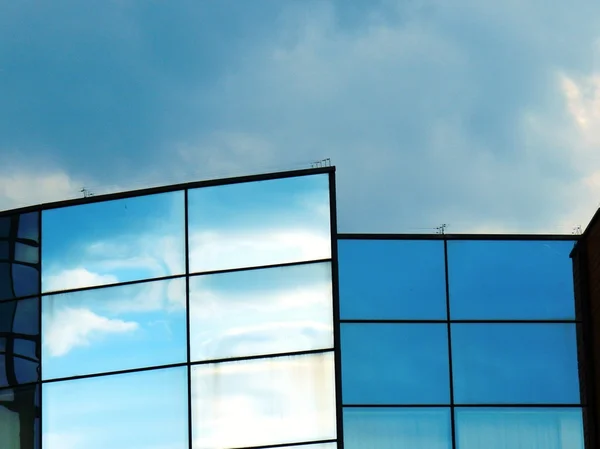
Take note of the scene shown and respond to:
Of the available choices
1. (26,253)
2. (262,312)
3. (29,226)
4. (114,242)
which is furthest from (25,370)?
(262,312)

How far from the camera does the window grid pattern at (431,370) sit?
1073 inches

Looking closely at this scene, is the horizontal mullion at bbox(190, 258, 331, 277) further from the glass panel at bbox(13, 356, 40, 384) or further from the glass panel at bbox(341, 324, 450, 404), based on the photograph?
the glass panel at bbox(13, 356, 40, 384)

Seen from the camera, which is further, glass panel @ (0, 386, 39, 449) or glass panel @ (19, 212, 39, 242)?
glass panel @ (19, 212, 39, 242)

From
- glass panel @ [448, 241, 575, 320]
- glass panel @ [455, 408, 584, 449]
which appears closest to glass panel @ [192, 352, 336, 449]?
glass panel @ [455, 408, 584, 449]

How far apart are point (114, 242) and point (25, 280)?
8.54 feet

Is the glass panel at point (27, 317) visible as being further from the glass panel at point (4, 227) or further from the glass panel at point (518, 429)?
the glass panel at point (518, 429)

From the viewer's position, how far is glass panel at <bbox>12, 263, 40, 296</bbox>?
2605 cm

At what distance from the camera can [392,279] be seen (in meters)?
28.3

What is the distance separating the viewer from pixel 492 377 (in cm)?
2761

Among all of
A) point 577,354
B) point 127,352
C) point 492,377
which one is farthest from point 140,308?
point 577,354

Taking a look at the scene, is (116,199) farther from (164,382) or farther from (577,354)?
(577,354)

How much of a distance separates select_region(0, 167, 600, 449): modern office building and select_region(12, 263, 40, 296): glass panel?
4cm

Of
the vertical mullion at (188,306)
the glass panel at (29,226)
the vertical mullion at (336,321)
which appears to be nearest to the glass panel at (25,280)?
the glass panel at (29,226)

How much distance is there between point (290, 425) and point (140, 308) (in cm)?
458
